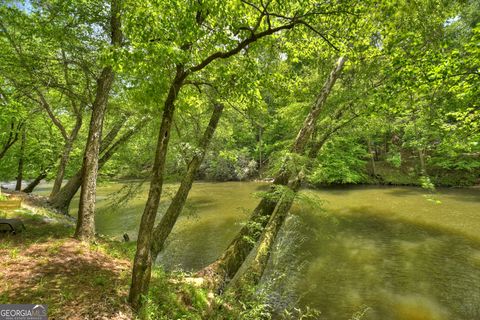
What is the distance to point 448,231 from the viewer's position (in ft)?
40.4

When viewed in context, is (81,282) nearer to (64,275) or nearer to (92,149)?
(64,275)

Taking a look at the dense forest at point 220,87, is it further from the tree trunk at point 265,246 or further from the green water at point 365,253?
A: the green water at point 365,253

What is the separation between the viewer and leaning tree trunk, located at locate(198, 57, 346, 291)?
704 cm

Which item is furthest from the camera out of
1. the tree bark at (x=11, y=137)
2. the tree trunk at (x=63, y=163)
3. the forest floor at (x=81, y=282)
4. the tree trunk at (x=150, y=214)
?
the tree bark at (x=11, y=137)

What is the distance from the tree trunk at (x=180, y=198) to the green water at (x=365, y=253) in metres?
1.42

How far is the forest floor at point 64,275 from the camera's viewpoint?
14.0 feet

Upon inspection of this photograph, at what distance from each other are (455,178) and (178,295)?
2754 centimetres

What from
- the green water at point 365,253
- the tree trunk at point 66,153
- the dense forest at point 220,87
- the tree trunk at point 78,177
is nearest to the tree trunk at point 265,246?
the dense forest at point 220,87

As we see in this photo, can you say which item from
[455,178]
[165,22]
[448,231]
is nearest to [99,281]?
[165,22]

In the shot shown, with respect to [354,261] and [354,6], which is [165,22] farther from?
[354,261]

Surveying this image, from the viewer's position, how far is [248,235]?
781 centimetres

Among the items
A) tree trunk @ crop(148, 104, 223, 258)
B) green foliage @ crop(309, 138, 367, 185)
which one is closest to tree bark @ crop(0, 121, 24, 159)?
tree trunk @ crop(148, 104, 223, 258)

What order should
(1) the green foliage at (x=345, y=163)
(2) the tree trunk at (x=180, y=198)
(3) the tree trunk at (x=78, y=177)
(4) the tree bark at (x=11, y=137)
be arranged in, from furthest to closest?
(1) the green foliage at (x=345, y=163) < (4) the tree bark at (x=11, y=137) < (3) the tree trunk at (x=78, y=177) < (2) the tree trunk at (x=180, y=198)

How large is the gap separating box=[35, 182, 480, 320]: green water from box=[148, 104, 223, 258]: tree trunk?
1.42 metres
